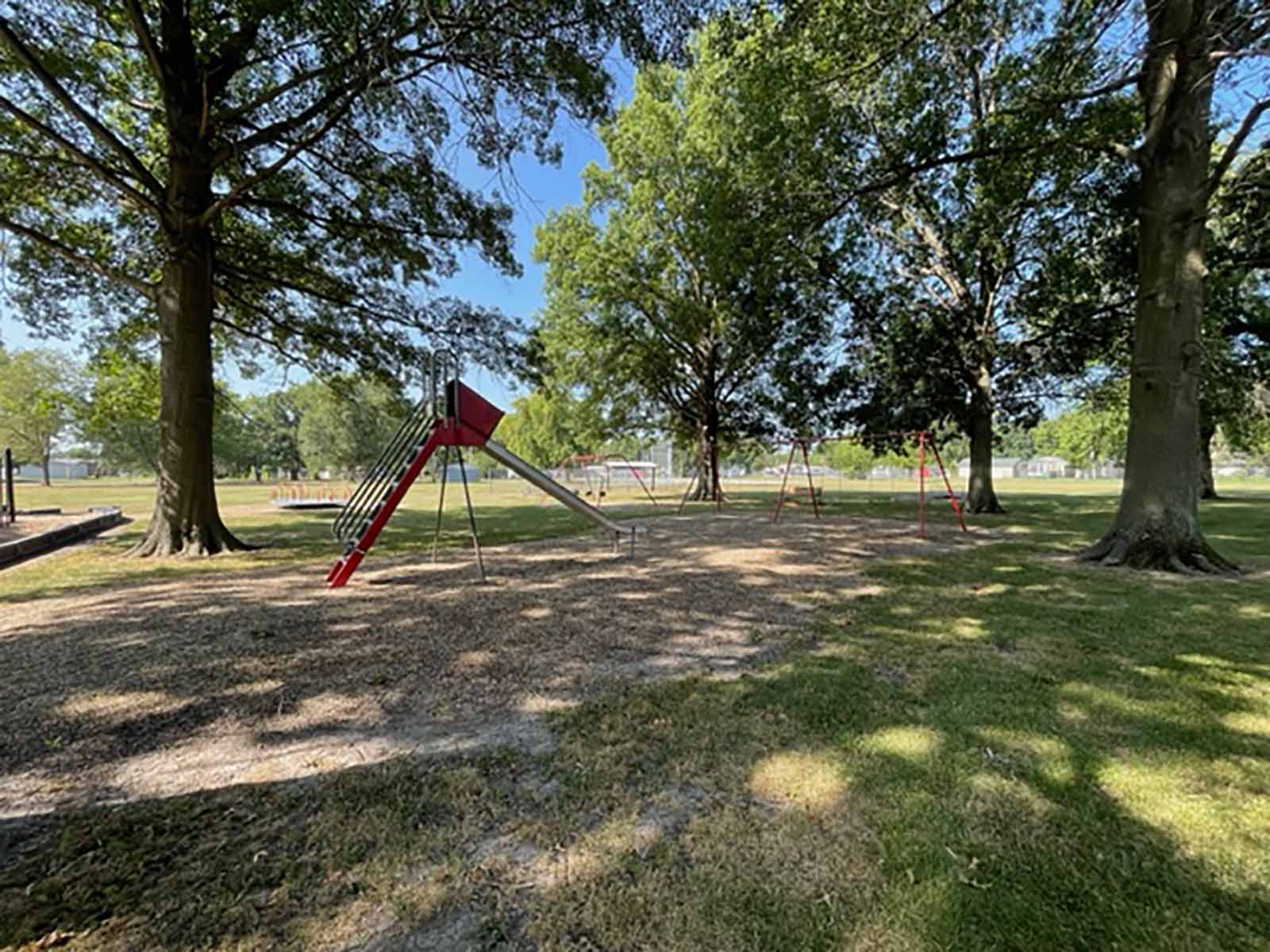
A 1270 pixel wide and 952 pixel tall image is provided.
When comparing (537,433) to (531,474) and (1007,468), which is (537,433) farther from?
(1007,468)

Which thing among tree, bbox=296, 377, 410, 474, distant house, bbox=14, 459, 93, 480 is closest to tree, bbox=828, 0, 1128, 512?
tree, bbox=296, 377, 410, 474

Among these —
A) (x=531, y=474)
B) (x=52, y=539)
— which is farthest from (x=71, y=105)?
(x=52, y=539)

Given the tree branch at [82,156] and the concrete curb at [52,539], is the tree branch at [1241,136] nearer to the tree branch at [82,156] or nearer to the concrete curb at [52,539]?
the tree branch at [82,156]

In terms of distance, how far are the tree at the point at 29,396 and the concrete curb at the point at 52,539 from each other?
23.6m

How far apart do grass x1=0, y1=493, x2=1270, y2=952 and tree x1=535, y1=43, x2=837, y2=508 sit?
44.3ft

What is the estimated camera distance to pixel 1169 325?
7.05 metres

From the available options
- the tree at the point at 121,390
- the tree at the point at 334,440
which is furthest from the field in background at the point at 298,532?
the tree at the point at 334,440

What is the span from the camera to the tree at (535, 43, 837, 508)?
17203mm

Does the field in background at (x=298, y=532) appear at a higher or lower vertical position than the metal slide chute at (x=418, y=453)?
lower

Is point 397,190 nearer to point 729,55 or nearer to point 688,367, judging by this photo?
point 729,55

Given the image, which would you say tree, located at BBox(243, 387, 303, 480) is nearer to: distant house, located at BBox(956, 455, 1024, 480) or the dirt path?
Result: the dirt path

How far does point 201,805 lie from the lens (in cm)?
235

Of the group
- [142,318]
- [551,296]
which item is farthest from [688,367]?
[142,318]

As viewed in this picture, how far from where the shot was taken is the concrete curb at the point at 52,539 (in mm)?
8852
